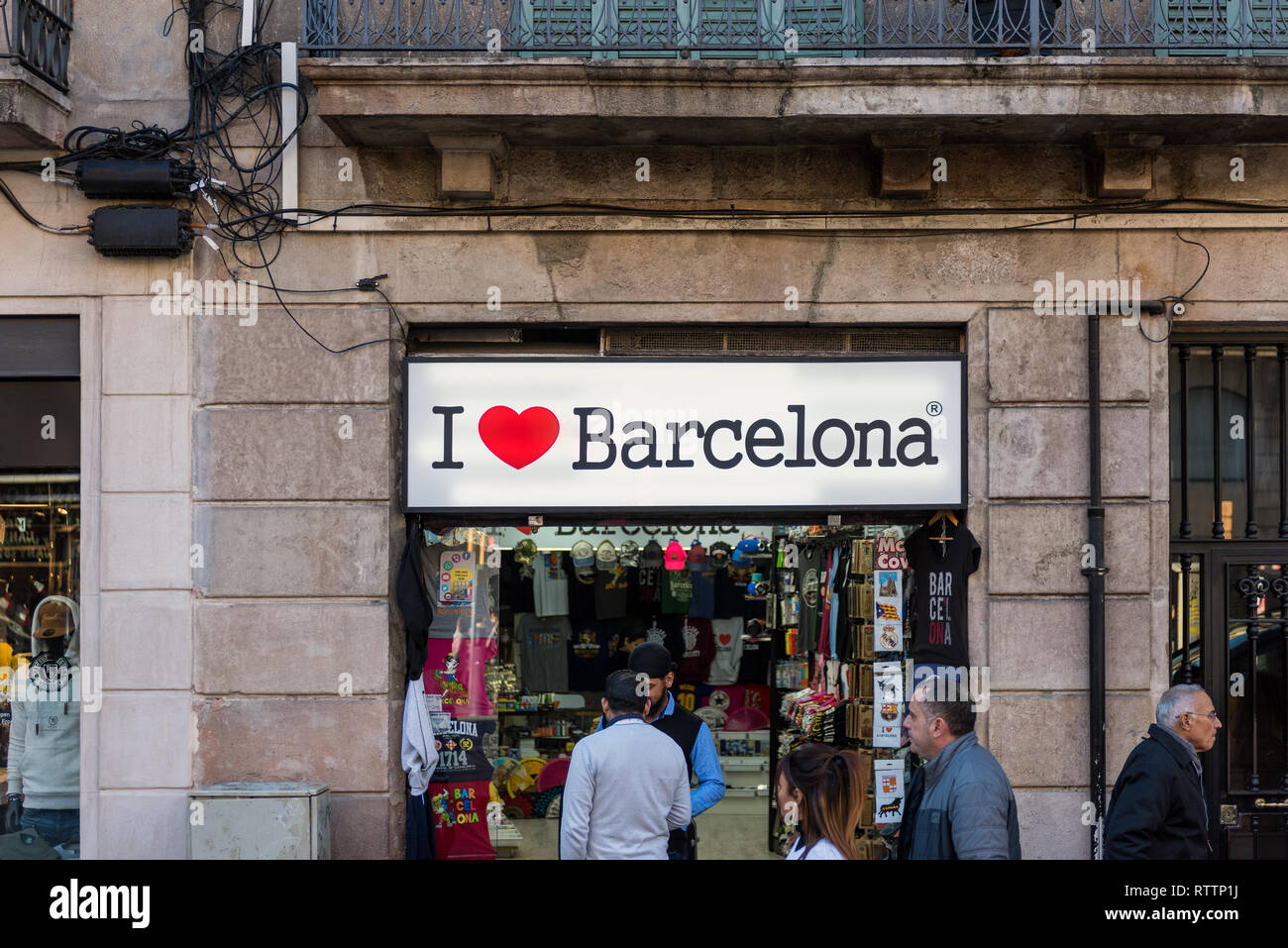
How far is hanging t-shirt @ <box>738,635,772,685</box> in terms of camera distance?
10.0 m

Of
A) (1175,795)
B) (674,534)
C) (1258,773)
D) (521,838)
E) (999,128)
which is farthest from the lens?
(674,534)

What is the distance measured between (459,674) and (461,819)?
987 millimetres

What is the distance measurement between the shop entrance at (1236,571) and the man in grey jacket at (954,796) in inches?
141

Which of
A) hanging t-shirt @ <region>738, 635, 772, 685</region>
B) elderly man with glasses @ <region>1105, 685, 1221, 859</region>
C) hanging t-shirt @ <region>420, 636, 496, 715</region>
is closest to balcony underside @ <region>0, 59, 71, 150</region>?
hanging t-shirt @ <region>420, 636, 496, 715</region>

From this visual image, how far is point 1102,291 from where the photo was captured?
730cm

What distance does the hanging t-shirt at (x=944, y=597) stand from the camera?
23.6 feet

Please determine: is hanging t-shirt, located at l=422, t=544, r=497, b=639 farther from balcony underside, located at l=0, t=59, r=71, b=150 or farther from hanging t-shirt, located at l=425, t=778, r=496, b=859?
balcony underside, located at l=0, t=59, r=71, b=150

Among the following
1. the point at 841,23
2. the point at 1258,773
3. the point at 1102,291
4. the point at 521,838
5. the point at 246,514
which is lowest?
the point at 521,838

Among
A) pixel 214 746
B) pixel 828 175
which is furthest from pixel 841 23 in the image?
pixel 214 746

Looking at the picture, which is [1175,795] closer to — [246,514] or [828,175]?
[828,175]

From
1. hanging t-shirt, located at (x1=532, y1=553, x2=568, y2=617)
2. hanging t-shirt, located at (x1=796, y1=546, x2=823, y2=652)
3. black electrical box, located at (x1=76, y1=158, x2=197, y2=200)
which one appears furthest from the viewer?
hanging t-shirt, located at (x1=532, y1=553, x2=568, y2=617)

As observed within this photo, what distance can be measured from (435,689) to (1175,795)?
4.74 m

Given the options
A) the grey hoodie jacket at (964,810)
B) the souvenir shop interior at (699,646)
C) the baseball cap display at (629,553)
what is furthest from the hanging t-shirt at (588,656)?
the grey hoodie jacket at (964,810)

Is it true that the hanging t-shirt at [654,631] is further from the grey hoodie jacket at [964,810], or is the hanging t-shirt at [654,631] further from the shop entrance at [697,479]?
the grey hoodie jacket at [964,810]
